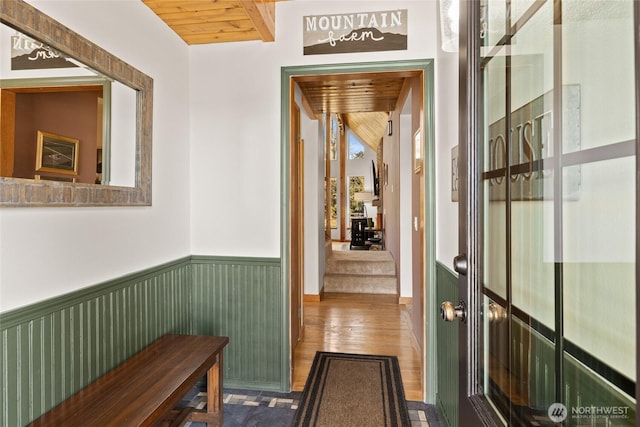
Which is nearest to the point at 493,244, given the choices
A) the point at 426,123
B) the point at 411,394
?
the point at 426,123

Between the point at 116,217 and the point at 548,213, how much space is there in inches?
74.2

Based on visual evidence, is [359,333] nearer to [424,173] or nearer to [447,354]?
[447,354]

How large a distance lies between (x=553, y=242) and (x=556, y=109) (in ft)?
0.90

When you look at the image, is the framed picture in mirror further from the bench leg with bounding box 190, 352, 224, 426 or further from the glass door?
the glass door

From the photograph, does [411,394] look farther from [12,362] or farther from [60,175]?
[60,175]

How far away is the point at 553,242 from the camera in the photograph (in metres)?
0.71

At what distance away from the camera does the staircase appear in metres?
5.25

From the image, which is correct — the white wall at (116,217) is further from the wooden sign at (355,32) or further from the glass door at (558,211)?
the glass door at (558,211)

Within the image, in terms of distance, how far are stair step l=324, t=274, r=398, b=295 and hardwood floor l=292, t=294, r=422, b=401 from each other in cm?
37

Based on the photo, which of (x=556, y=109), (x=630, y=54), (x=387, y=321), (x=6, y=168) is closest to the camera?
(x=630, y=54)

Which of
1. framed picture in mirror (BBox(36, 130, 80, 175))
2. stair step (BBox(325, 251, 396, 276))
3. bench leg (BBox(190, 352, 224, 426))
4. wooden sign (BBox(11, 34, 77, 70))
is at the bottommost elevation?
bench leg (BBox(190, 352, 224, 426))

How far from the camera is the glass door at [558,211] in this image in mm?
542

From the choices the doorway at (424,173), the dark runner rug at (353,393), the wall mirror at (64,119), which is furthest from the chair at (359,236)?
the wall mirror at (64,119)

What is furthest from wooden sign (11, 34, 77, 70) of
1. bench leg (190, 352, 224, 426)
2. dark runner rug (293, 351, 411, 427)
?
dark runner rug (293, 351, 411, 427)
